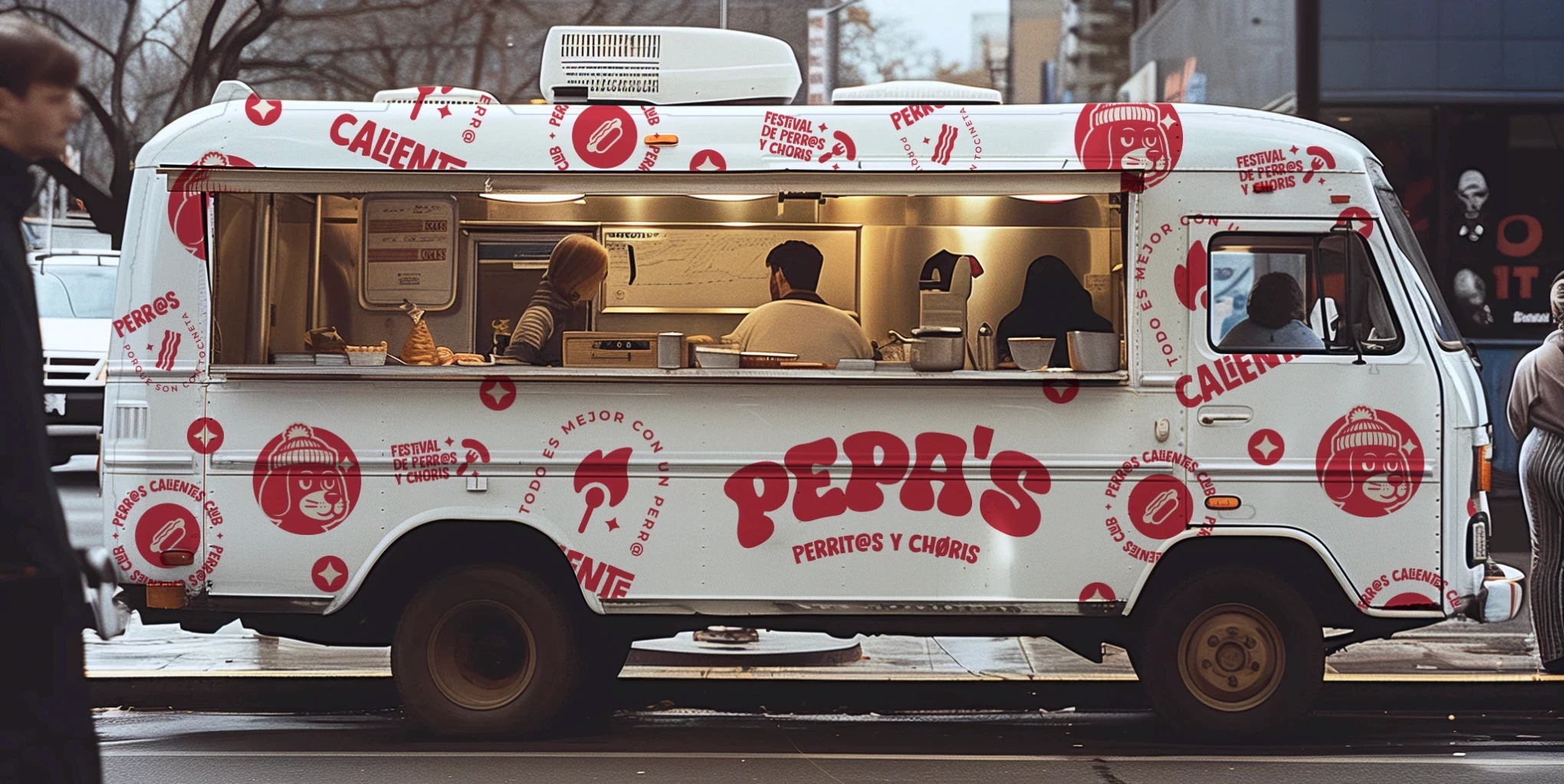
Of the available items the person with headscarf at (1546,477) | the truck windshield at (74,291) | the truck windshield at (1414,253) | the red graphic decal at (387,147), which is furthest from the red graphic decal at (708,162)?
the truck windshield at (74,291)

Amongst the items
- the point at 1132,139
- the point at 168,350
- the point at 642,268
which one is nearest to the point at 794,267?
the point at 642,268

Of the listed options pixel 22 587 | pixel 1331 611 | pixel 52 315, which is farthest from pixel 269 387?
pixel 52 315

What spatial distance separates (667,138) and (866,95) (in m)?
0.99

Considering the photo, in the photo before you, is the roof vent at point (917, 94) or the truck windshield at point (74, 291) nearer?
the roof vent at point (917, 94)

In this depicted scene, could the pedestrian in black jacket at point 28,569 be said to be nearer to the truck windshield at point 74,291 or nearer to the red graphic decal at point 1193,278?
the red graphic decal at point 1193,278

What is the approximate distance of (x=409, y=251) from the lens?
8.51 metres

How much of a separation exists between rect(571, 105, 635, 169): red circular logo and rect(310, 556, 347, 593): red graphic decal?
7.04 ft

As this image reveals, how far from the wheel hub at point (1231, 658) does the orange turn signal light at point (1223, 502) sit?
1.52 ft

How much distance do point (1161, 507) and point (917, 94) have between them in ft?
7.38

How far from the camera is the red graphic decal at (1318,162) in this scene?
7168 mm

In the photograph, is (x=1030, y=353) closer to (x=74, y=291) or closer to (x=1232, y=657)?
(x=1232, y=657)

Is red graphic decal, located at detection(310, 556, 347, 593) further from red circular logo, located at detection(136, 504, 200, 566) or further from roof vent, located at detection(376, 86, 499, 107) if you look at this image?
roof vent, located at detection(376, 86, 499, 107)

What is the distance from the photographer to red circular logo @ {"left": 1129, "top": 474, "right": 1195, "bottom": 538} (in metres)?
7.09

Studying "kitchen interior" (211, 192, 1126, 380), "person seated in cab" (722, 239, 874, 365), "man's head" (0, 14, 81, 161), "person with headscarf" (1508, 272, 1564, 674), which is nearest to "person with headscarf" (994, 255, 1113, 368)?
"kitchen interior" (211, 192, 1126, 380)
